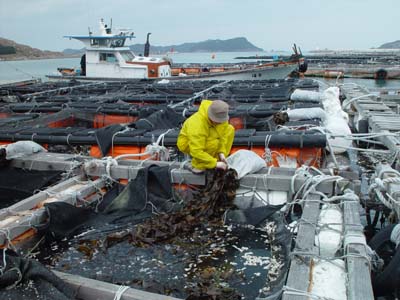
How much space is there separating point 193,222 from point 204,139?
1.16 m

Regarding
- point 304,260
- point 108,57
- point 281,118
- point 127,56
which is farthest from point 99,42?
point 304,260

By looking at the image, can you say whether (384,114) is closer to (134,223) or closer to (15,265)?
(134,223)

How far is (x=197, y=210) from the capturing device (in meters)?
5.28

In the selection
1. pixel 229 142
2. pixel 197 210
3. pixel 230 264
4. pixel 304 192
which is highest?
pixel 229 142

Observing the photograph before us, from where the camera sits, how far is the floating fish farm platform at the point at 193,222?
326cm

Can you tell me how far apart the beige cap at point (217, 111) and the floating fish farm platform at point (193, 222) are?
807 millimetres

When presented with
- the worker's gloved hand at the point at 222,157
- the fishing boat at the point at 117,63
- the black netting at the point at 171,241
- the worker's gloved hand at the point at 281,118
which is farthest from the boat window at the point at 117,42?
the worker's gloved hand at the point at 222,157

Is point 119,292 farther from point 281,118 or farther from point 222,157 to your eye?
point 281,118

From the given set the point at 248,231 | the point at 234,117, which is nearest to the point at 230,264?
the point at 248,231

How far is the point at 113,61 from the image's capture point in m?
27.0

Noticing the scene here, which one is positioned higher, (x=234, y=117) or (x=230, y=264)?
(x=234, y=117)

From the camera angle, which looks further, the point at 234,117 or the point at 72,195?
the point at 234,117

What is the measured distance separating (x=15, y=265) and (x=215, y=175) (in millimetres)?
2923

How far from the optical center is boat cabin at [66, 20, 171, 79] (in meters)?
26.6
